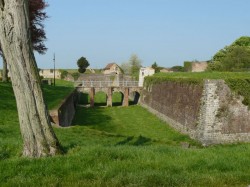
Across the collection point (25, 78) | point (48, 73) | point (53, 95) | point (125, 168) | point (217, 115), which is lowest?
point (217, 115)

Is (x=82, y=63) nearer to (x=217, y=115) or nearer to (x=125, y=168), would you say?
(x=217, y=115)

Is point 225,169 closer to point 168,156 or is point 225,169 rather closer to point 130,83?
point 168,156

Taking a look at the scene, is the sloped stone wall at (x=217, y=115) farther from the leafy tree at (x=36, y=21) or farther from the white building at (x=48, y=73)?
the white building at (x=48, y=73)

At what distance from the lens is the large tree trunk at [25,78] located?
5598 mm

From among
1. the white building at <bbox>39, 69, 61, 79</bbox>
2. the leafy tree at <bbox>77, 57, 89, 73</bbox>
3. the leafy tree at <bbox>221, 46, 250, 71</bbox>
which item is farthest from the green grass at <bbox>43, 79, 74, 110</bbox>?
the leafy tree at <bbox>77, 57, 89, 73</bbox>

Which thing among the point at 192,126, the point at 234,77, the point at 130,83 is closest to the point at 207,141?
the point at 192,126

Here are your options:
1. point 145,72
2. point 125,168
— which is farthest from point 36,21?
point 125,168

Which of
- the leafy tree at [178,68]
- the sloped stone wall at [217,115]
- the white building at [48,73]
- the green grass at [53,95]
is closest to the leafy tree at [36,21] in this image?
the green grass at [53,95]

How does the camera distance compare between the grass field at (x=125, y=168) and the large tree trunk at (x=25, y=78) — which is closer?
the grass field at (x=125, y=168)

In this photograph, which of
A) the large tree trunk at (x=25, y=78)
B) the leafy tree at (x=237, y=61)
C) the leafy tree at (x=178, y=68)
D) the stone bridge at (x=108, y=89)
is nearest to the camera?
the large tree trunk at (x=25, y=78)

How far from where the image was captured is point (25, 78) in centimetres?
569

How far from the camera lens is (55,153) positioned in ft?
19.4

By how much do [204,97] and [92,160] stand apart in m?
17.3

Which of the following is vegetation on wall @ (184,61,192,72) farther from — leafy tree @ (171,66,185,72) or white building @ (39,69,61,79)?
white building @ (39,69,61,79)
